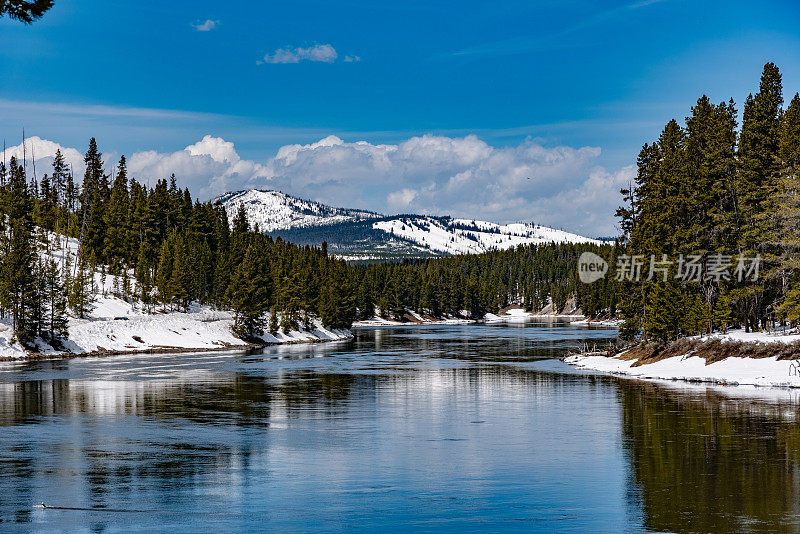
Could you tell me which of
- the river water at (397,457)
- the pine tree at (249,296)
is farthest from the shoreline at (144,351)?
the river water at (397,457)

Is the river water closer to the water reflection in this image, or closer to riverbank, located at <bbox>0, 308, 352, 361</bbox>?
the water reflection

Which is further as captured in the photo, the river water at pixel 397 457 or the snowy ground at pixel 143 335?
the snowy ground at pixel 143 335

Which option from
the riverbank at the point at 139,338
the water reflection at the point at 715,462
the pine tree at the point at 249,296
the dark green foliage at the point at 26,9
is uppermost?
the dark green foliage at the point at 26,9

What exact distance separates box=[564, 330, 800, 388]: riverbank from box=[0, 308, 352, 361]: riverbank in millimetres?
54662

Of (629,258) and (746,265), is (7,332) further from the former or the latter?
(746,265)

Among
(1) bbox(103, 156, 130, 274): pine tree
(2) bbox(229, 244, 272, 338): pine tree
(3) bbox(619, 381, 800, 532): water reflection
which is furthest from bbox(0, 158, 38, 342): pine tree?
(3) bbox(619, 381, 800, 532): water reflection

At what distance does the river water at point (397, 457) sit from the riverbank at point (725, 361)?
12.4 ft

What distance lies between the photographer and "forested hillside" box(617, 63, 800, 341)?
59875 millimetres

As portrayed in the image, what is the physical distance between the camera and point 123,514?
1961 cm

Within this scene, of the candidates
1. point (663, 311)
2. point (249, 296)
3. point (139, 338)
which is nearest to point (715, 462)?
point (663, 311)


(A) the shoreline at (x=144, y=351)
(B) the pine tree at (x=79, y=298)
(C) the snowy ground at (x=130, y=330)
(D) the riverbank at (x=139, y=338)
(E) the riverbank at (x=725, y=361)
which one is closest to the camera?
(E) the riverbank at (x=725, y=361)

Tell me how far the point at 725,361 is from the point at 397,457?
35.9 m

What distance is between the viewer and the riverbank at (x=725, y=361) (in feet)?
164
